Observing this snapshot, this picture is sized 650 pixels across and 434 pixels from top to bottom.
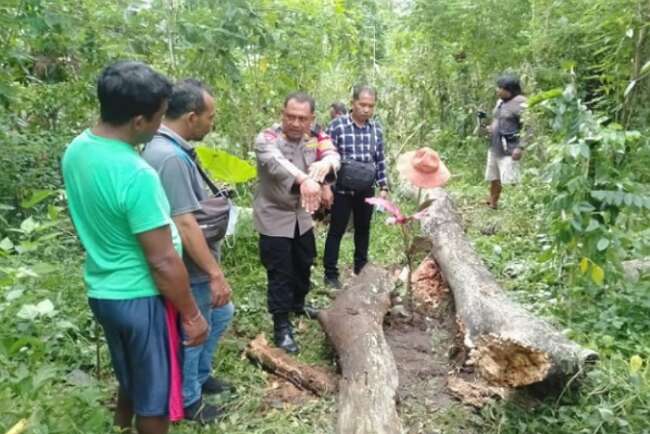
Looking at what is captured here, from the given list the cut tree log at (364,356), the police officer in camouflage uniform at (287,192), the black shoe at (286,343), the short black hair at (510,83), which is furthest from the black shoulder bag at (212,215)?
the short black hair at (510,83)

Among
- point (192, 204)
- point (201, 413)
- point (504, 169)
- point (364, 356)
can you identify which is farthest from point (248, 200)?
point (192, 204)

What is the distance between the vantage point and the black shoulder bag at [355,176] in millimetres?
4266

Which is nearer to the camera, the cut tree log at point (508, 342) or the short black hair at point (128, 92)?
the short black hair at point (128, 92)

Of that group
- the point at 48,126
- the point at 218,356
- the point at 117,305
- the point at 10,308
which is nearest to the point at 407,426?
the point at 218,356

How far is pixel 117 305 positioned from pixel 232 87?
3.40 metres

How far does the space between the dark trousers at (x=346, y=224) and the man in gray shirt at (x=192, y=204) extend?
1.76m

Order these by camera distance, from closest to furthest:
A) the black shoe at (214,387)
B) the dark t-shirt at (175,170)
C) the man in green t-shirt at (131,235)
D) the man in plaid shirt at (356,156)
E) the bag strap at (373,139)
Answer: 1. the man in green t-shirt at (131,235)
2. the dark t-shirt at (175,170)
3. the black shoe at (214,387)
4. the man in plaid shirt at (356,156)
5. the bag strap at (373,139)

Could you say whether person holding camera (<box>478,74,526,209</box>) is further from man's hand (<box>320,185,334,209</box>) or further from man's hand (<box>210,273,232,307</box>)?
man's hand (<box>210,273,232,307</box>)

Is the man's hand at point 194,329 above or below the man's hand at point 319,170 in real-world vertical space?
below

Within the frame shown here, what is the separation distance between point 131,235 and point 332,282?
2.79 m

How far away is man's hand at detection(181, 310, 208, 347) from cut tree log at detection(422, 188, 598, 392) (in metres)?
1.35

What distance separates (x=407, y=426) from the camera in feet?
9.20

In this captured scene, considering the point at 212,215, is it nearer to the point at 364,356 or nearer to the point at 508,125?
the point at 364,356

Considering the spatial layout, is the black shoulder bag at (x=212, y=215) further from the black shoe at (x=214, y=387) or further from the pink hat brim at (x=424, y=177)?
the pink hat brim at (x=424, y=177)
